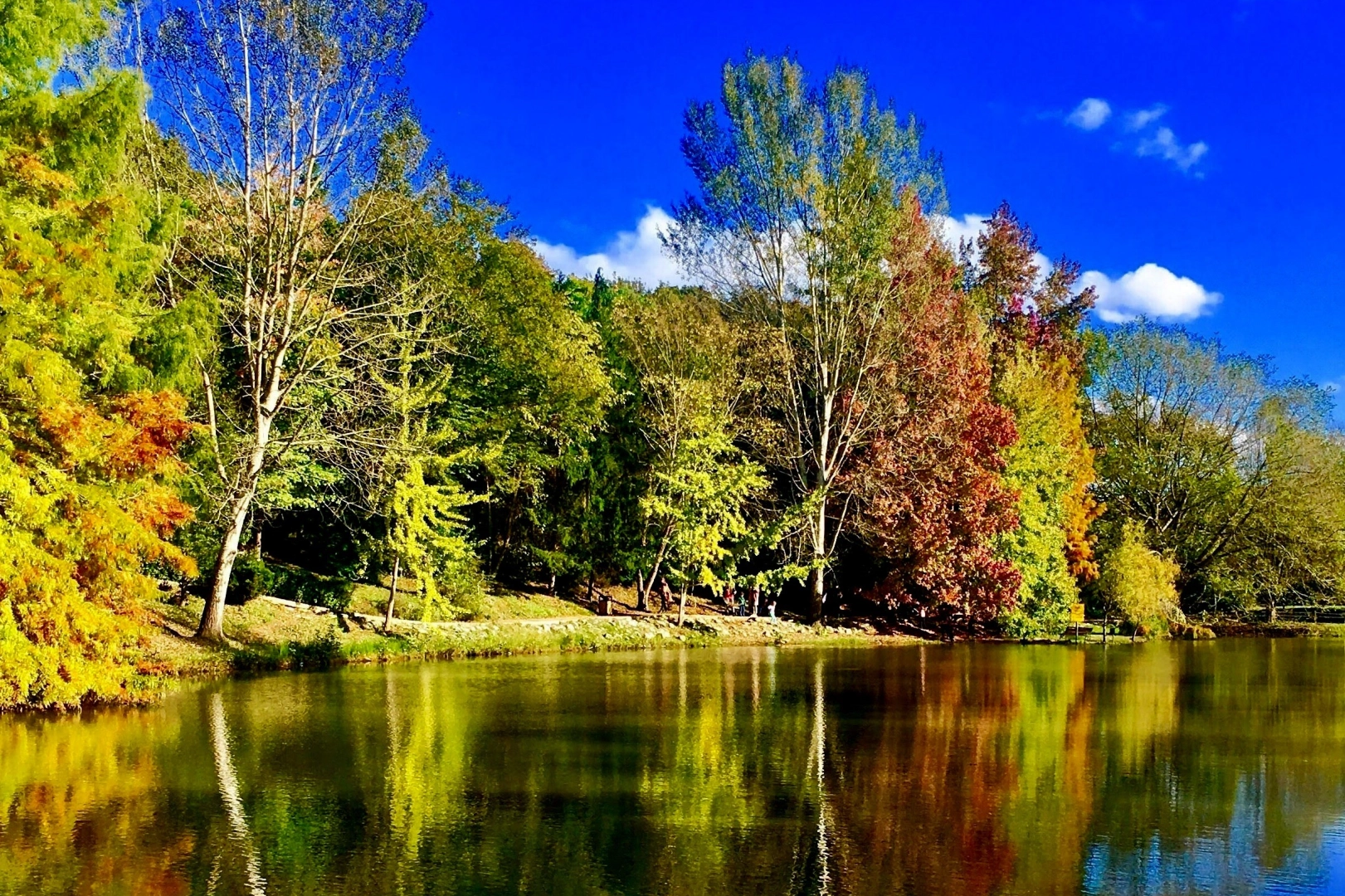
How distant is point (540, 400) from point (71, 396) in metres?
19.7

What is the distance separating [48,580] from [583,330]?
73.3 feet

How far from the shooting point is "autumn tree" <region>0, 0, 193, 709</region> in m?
13.9

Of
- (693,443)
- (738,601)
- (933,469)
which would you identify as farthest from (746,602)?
(933,469)

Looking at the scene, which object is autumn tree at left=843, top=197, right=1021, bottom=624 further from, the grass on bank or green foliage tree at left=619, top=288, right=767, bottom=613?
green foliage tree at left=619, top=288, right=767, bottom=613

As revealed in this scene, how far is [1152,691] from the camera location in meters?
20.6

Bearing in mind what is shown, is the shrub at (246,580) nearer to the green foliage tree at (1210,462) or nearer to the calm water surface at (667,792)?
the calm water surface at (667,792)

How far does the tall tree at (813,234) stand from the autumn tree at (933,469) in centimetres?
91

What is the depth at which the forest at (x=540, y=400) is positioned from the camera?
1508cm

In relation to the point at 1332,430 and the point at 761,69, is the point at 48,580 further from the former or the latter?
the point at 1332,430

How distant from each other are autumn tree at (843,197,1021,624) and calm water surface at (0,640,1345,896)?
50.2 ft

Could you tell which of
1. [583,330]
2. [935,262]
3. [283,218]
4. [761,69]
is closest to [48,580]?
[283,218]

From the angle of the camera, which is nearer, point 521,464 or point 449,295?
point 449,295

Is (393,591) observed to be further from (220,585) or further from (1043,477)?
(1043,477)

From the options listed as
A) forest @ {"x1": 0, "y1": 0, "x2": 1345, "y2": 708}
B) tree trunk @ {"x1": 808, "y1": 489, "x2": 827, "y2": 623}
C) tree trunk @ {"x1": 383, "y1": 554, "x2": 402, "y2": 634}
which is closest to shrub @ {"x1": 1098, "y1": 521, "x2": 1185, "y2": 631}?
forest @ {"x1": 0, "y1": 0, "x2": 1345, "y2": 708}
